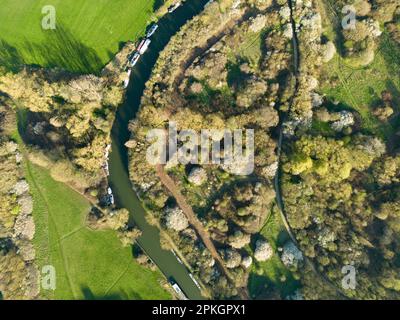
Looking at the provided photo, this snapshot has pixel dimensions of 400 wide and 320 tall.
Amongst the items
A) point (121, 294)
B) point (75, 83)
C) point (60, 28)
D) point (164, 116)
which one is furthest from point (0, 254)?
point (60, 28)

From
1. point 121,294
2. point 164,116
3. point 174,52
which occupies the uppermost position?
point 174,52

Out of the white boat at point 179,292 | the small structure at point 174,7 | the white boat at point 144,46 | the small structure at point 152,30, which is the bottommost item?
the white boat at point 179,292

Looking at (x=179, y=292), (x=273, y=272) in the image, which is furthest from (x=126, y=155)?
(x=273, y=272)

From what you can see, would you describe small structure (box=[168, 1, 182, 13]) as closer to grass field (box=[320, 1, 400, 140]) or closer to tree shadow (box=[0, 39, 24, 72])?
grass field (box=[320, 1, 400, 140])

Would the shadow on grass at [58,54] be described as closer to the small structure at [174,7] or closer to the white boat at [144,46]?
the white boat at [144,46]

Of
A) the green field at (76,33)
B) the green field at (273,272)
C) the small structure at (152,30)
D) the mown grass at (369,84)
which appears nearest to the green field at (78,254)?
the green field at (273,272)

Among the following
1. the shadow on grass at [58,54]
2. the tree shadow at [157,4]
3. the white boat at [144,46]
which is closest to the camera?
the white boat at [144,46]

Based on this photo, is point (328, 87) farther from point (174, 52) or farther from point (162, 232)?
point (162, 232)
